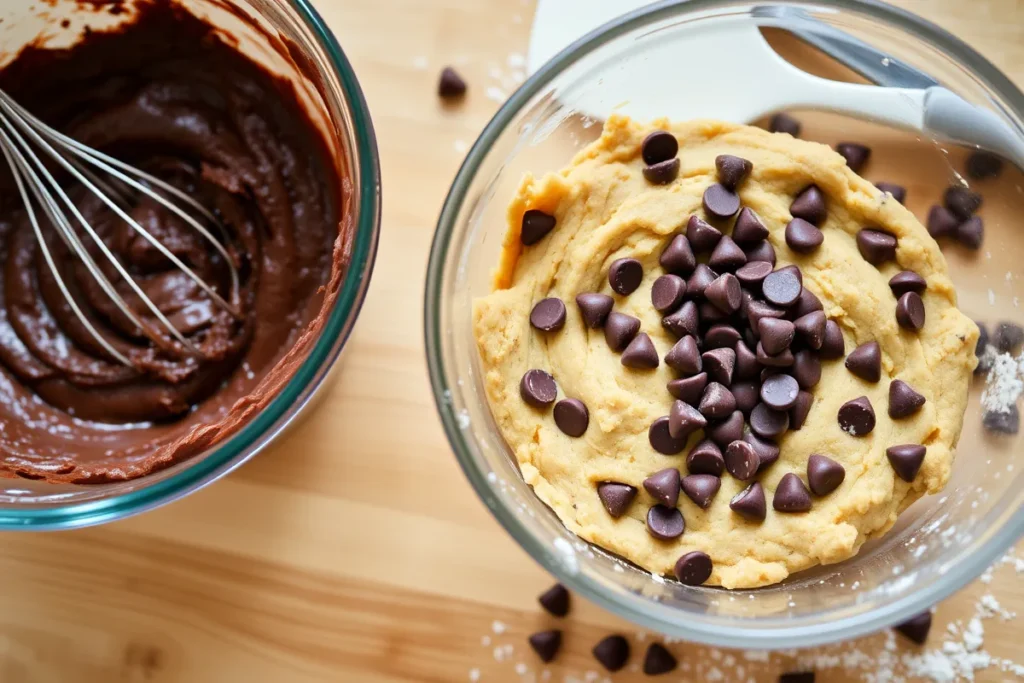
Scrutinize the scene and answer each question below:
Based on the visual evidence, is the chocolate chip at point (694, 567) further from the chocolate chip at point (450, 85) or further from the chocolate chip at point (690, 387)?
the chocolate chip at point (450, 85)

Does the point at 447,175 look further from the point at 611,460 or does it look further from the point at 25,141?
the point at 25,141

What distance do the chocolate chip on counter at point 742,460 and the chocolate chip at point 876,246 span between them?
43 cm

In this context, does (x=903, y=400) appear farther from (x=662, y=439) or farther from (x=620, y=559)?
(x=620, y=559)

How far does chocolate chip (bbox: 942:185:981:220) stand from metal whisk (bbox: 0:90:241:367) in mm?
1454

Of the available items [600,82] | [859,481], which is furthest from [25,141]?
[859,481]

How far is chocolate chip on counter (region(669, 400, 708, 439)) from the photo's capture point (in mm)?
1627

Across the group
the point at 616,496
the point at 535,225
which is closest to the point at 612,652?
the point at 616,496

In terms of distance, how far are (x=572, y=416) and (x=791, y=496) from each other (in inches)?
16.1

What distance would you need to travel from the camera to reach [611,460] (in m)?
1.69

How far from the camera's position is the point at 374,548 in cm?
200

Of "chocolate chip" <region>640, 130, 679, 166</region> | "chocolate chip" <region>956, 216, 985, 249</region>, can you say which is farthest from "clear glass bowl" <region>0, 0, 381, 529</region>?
"chocolate chip" <region>956, 216, 985, 249</region>

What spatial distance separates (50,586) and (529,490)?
1.15 metres

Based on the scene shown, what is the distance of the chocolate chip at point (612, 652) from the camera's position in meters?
1.95

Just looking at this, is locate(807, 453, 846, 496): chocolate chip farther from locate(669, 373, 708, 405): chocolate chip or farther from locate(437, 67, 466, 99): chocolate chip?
locate(437, 67, 466, 99): chocolate chip
